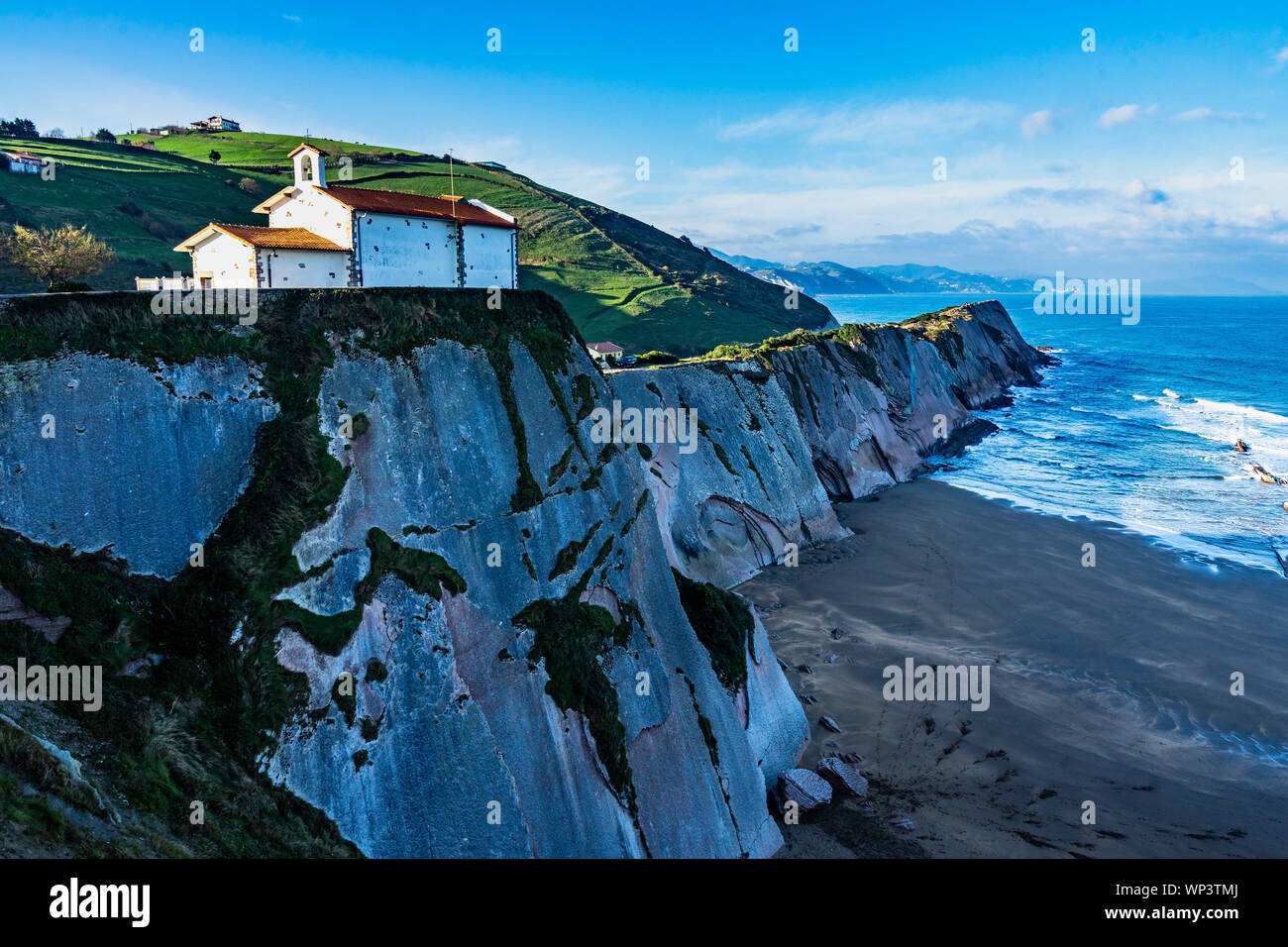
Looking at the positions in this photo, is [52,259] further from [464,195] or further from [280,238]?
[464,195]

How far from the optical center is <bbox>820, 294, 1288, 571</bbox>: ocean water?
47.5 metres

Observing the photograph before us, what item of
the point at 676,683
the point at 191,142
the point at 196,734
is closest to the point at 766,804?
the point at 676,683

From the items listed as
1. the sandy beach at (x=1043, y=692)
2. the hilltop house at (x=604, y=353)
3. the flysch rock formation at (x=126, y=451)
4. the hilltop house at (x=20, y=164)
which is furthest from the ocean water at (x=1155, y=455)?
the hilltop house at (x=20, y=164)

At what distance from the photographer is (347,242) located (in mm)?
28609

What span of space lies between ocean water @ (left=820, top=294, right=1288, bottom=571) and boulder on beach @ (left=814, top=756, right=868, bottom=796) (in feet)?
103

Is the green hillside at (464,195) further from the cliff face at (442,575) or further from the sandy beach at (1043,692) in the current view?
the sandy beach at (1043,692)

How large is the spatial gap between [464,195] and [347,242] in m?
112

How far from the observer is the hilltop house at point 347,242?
2719 cm

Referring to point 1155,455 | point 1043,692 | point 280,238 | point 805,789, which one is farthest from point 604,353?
point 1155,455

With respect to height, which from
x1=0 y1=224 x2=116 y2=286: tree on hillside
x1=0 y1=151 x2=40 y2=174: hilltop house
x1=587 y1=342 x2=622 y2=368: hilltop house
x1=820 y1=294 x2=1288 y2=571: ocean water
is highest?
x1=0 y1=151 x2=40 y2=174: hilltop house

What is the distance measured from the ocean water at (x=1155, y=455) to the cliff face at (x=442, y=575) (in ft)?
122

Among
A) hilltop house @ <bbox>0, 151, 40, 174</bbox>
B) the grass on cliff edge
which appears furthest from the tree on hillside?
hilltop house @ <bbox>0, 151, 40, 174</bbox>

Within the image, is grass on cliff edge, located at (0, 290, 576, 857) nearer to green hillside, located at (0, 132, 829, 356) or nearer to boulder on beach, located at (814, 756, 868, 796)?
boulder on beach, located at (814, 756, 868, 796)
